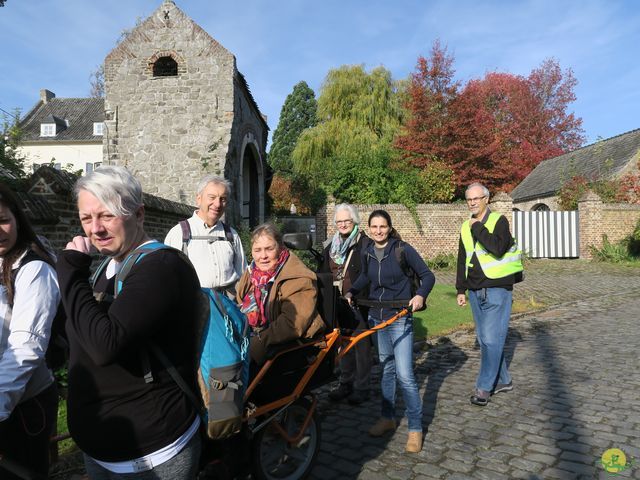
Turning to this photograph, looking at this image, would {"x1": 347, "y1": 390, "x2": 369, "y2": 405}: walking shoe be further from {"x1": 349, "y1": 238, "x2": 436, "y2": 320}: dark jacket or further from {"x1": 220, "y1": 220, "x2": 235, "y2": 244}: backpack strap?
{"x1": 220, "y1": 220, "x2": 235, "y2": 244}: backpack strap

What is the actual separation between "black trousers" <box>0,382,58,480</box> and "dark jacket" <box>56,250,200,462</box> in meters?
0.52

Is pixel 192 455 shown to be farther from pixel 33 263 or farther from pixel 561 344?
pixel 561 344

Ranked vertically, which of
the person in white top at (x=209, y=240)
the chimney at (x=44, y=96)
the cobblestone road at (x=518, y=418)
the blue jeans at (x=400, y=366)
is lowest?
the cobblestone road at (x=518, y=418)

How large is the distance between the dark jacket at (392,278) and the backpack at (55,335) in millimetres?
2500

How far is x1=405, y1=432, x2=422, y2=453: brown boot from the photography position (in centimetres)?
382

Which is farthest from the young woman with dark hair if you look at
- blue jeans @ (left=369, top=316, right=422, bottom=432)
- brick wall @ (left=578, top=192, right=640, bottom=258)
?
brick wall @ (left=578, top=192, right=640, bottom=258)

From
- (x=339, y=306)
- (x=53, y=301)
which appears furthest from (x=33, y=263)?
(x=339, y=306)

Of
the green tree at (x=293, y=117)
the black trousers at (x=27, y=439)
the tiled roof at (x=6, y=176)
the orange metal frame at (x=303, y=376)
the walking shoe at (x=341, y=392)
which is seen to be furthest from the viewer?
the green tree at (x=293, y=117)

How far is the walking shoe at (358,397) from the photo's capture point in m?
4.96

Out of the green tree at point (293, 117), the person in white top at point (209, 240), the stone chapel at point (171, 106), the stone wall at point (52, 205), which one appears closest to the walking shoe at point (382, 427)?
the person in white top at point (209, 240)

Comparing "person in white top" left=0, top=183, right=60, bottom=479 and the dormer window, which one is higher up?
the dormer window

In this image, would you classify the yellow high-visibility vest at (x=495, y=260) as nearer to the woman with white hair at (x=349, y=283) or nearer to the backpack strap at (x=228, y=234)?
the woman with white hair at (x=349, y=283)

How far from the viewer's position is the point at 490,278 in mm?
4777

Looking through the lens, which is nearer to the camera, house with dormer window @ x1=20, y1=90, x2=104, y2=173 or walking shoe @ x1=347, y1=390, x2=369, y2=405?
walking shoe @ x1=347, y1=390, x2=369, y2=405
